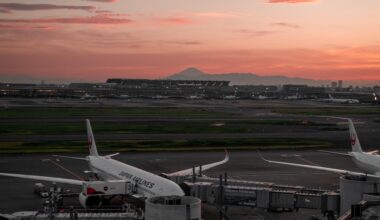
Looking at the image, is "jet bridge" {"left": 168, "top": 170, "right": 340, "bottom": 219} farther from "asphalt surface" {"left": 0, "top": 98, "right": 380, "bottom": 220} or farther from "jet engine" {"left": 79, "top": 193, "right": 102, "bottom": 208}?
"jet engine" {"left": 79, "top": 193, "right": 102, "bottom": 208}

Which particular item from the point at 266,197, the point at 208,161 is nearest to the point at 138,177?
the point at 266,197

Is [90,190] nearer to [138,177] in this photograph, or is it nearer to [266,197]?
[138,177]

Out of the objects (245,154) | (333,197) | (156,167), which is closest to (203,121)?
Answer: (245,154)

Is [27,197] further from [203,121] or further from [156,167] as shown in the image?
[203,121]

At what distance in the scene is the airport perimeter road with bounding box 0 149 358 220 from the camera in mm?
41406

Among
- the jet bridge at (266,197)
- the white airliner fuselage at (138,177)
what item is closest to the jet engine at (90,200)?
the white airliner fuselage at (138,177)

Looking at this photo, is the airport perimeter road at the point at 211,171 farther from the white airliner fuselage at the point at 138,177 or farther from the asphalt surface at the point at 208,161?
the white airliner fuselage at the point at 138,177

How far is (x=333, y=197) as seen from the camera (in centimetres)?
3416

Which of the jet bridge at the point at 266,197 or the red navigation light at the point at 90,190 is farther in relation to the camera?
the red navigation light at the point at 90,190

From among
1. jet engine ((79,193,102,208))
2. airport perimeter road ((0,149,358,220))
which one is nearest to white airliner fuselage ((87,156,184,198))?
jet engine ((79,193,102,208))

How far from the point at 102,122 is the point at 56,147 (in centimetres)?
3948

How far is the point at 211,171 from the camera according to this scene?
60.1 metres

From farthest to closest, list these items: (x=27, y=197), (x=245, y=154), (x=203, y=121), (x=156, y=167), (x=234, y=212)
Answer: (x=203, y=121)
(x=245, y=154)
(x=156, y=167)
(x=27, y=197)
(x=234, y=212)

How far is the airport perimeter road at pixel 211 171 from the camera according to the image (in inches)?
1630
